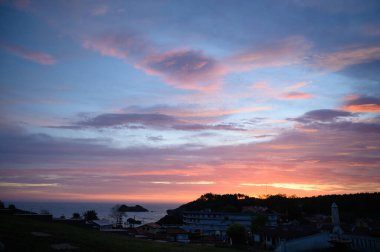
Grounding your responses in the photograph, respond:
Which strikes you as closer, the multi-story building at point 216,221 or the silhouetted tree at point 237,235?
the silhouetted tree at point 237,235

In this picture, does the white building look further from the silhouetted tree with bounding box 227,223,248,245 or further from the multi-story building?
the silhouetted tree with bounding box 227,223,248,245

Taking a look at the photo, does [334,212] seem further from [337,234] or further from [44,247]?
[44,247]

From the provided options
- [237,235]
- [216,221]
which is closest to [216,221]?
[216,221]

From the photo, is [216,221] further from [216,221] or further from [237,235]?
[237,235]

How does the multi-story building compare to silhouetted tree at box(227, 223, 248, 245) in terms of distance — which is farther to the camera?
the multi-story building

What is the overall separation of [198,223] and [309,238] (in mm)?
77084

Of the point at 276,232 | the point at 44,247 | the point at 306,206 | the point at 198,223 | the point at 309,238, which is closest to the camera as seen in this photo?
the point at 44,247

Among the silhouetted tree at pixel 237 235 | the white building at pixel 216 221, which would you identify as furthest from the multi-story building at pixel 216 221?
the silhouetted tree at pixel 237 235

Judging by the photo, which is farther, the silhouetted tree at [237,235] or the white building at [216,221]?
the white building at [216,221]

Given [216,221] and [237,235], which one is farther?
[216,221]

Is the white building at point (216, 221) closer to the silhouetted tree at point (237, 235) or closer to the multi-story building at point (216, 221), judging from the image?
the multi-story building at point (216, 221)

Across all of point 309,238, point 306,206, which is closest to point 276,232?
point 309,238

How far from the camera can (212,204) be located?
169 metres

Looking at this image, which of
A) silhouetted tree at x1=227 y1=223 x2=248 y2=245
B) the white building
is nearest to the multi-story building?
the white building
